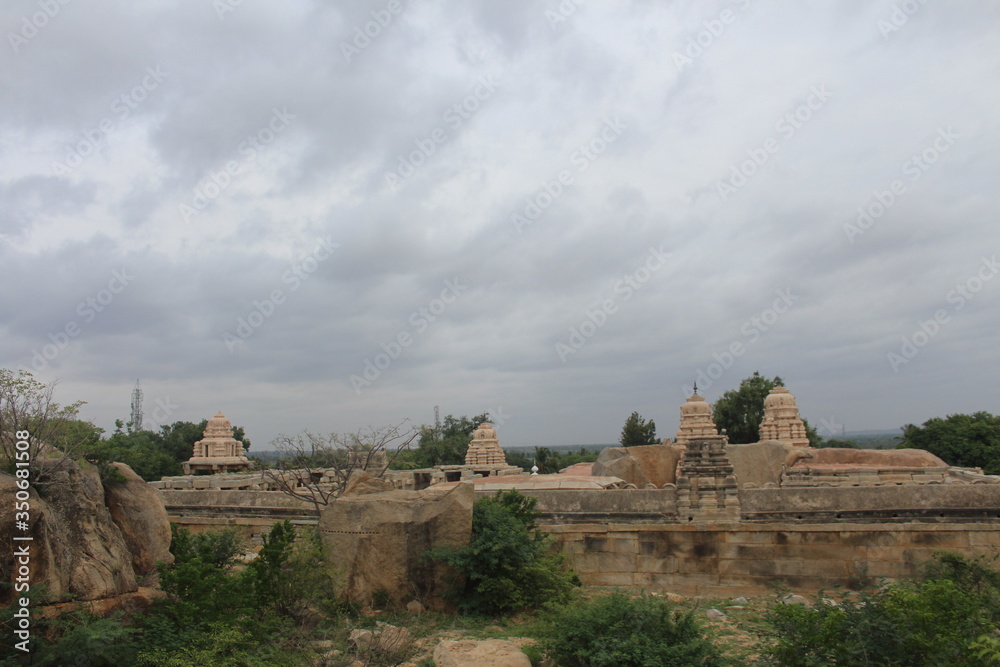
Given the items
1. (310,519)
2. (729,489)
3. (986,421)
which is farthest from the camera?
(986,421)

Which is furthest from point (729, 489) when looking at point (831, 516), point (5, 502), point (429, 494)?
point (5, 502)

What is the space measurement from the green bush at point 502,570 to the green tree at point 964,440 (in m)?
30.6

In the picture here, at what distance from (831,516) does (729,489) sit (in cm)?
163

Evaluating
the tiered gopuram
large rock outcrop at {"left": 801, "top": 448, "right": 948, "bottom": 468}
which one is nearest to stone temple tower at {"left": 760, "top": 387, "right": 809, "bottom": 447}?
large rock outcrop at {"left": 801, "top": 448, "right": 948, "bottom": 468}

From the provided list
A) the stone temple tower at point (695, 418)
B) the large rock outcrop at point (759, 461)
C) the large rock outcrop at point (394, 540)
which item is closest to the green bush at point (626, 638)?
the large rock outcrop at point (394, 540)

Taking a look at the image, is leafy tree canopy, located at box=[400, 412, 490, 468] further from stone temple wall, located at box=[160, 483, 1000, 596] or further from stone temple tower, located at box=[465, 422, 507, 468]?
stone temple wall, located at box=[160, 483, 1000, 596]

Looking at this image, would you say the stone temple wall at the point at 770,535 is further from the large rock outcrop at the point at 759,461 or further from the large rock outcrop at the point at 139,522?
the large rock outcrop at the point at 759,461

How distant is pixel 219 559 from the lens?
802 centimetres

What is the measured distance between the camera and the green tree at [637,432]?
144 ft

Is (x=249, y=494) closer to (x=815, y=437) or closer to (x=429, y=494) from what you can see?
(x=429, y=494)

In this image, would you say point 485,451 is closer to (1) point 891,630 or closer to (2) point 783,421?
(2) point 783,421

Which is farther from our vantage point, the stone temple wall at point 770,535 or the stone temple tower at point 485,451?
the stone temple tower at point 485,451

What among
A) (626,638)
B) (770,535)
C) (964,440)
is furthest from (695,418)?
(626,638)

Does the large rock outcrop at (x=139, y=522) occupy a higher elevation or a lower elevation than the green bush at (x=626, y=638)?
higher
